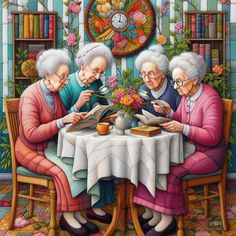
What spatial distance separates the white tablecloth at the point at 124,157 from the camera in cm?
313

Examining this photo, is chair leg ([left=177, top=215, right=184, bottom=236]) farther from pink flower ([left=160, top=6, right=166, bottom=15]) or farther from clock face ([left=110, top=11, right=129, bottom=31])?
pink flower ([left=160, top=6, right=166, bottom=15])

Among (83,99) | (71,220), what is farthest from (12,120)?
(71,220)

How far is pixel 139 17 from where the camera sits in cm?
450

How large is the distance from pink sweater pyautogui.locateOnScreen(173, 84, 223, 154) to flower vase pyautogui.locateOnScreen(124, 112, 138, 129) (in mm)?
456

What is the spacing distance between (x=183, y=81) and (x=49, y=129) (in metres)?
1.17

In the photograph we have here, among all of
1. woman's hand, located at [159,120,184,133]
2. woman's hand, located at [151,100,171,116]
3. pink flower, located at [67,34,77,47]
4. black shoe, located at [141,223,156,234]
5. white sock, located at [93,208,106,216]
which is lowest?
black shoe, located at [141,223,156,234]

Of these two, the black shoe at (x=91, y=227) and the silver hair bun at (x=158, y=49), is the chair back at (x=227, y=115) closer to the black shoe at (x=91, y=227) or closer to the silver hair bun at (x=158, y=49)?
the silver hair bun at (x=158, y=49)

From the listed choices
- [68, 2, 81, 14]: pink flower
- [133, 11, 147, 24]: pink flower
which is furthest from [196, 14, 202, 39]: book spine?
[68, 2, 81, 14]: pink flower

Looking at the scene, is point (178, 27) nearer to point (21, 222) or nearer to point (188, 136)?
point (188, 136)

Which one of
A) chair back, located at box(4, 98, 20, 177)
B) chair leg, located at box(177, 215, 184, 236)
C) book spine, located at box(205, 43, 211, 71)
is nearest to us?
chair leg, located at box(177, 215, 184, 236)

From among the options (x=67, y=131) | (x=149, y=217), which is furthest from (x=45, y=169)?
(x=149, y=217)

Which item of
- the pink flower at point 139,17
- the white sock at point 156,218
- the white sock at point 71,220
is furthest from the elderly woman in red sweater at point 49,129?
the pink flower at point 139,17

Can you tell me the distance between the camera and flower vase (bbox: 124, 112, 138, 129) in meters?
3.42

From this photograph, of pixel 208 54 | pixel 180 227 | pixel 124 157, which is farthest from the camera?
pixel 208 54
